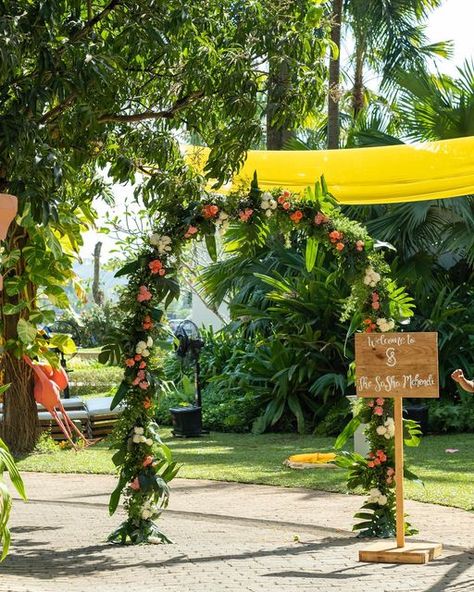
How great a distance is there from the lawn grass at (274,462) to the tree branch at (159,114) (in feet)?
12.6

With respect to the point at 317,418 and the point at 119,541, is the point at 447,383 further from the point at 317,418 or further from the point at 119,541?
the point at 119,541

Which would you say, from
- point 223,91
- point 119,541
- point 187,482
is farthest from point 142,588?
point 187,482

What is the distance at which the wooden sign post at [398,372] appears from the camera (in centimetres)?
782

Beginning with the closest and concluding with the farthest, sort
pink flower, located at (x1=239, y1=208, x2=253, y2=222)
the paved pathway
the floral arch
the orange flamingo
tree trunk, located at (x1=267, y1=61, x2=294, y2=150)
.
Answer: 1. the paved pathway
2. the floral arch
3. pink flower, located at (x1=239, y1=208, x2=253, y2=222)
4. tree trunk, located at (x1=267, y1=61, x2=294, y2=150)
5. the orange flamingo

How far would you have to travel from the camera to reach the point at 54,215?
7070 millimetres

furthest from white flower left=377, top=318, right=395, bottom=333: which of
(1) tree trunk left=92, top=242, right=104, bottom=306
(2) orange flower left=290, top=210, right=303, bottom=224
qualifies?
(1) tree trunk left=92, top=242, right=104, bottom=306

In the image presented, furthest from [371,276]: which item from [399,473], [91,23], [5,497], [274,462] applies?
[274,462]

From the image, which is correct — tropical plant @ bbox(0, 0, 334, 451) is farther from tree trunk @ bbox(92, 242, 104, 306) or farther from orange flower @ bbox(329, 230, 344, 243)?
tree trunk @ bbox(92, 242, 104, 306)

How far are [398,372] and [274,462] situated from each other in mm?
4923

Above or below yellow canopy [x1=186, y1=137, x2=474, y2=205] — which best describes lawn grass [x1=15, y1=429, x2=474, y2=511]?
below

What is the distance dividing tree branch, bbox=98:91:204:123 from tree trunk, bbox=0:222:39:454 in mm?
4597

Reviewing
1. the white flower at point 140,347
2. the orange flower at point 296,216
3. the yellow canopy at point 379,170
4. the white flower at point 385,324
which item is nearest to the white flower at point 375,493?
the white flower at point 385,324

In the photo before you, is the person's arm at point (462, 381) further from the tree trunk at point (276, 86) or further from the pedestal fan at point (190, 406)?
the pedestal fan at point (190, 406)

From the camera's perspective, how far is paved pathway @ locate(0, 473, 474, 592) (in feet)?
22.1
